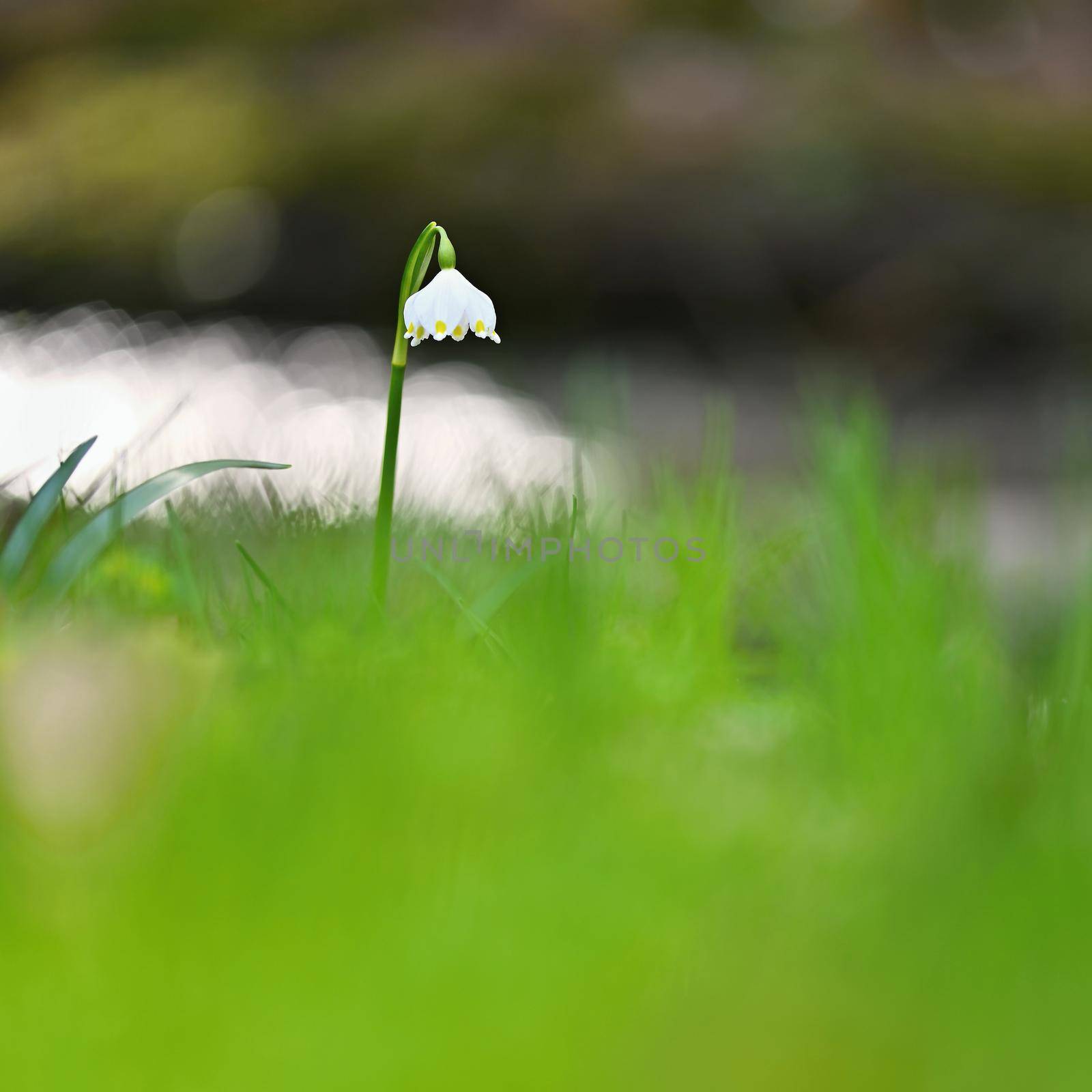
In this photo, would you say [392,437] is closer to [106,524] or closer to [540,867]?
[106,524]

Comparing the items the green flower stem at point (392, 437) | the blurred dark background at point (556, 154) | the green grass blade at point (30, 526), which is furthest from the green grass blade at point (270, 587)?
the blurred dark background at point (556, 154)

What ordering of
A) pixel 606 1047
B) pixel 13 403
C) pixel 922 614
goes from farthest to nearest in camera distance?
1. pixel 13 403
2. pixel 922 614
3. pixel 606 1047

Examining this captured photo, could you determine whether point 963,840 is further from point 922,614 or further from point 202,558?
point 202,558

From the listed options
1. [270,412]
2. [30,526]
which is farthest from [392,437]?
[270,412]

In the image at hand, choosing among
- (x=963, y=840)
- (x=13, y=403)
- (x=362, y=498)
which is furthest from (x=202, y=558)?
(x=13, y=403)

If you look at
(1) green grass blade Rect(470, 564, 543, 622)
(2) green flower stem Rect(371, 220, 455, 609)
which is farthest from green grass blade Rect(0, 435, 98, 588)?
(1) green grass blade Rect(470, 564, 543, 622)

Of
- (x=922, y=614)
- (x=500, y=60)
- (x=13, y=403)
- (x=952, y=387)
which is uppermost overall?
(x=500, y=60)

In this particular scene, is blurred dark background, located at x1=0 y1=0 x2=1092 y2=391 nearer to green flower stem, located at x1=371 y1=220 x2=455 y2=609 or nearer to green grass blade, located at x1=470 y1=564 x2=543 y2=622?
green flower stem, located at x1=371 y1=220 x2=455 y2=609
